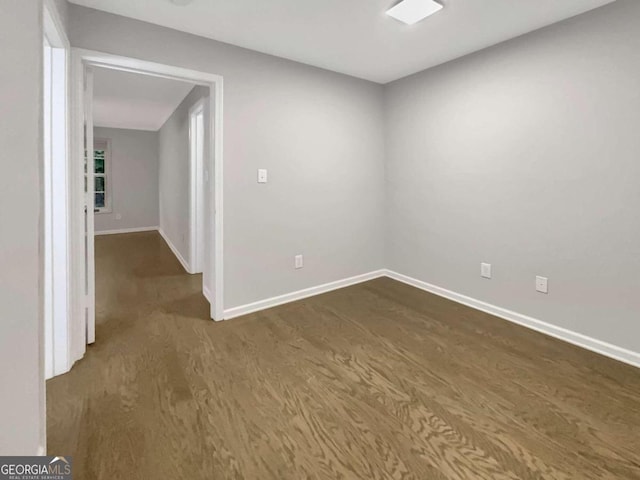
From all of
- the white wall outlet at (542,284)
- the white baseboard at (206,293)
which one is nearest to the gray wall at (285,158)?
the white baseboard at (206,293)

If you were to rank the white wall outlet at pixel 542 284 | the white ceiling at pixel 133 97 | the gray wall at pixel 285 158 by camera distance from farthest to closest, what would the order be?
the white ceiling at pixel 133 97, the white wall outlet at pixel 542 284, the gray wall at pixel 285 158

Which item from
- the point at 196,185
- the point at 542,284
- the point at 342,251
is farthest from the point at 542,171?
the point at 196,185

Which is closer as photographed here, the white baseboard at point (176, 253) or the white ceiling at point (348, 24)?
the white ceiling at point (348, 24)

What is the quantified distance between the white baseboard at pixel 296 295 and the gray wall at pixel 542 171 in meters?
0.70

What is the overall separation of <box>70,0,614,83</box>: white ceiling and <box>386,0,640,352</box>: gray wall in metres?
0.24

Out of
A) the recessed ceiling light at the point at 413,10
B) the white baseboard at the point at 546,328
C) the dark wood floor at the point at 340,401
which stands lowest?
the dark wood floor at the point at 340,401

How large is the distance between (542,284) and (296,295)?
214 centimetres

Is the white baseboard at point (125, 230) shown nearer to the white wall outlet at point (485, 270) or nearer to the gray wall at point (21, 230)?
the gray wall at point (21, 230)

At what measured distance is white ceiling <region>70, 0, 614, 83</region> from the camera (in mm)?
2162

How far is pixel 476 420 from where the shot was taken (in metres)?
1.68

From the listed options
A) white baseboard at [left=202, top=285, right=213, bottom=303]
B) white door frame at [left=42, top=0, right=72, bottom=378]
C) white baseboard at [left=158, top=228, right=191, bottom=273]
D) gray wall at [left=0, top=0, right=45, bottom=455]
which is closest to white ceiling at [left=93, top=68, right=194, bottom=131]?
white door frame at [left=42, top=0, right=72, bottom=378]

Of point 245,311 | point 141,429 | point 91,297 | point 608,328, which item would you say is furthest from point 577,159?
point 91,297

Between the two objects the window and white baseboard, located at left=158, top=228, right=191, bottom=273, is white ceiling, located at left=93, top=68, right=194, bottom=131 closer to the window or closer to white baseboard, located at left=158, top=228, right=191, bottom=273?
the window

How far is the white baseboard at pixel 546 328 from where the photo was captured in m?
2.25
